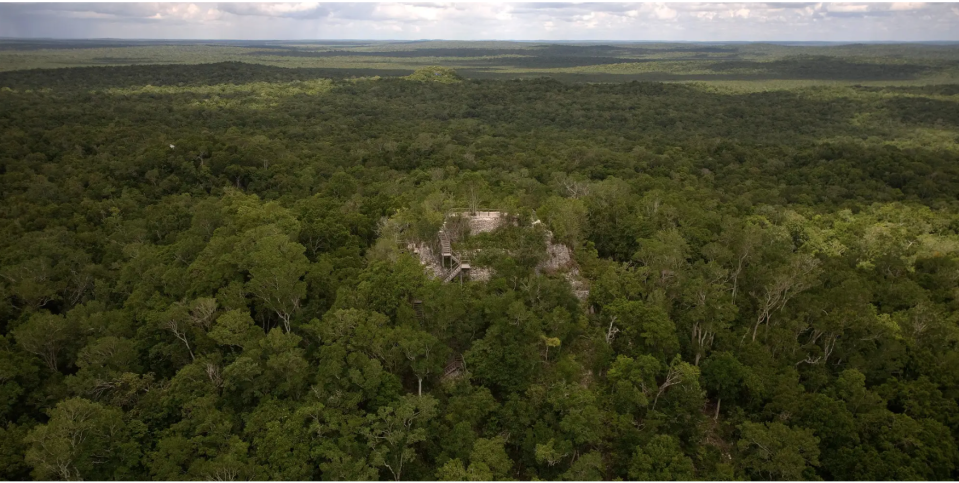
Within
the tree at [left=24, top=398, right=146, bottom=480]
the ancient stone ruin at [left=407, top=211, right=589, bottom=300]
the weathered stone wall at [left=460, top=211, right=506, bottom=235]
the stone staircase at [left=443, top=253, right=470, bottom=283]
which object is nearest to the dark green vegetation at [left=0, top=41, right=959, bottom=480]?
the tree at [left=24, top=398, right=146, bottom=480]

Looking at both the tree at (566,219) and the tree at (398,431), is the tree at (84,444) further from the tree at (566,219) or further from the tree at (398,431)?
the tree at (566,219)

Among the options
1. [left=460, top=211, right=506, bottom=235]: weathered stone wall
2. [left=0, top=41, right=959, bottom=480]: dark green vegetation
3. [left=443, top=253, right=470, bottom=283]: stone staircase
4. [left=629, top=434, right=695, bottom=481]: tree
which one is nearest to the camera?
[left=629, top=434, right=695, bottom=481]: tree

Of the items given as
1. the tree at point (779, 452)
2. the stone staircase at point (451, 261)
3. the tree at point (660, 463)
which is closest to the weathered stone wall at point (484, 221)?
the stone staircase at point (451, 261)

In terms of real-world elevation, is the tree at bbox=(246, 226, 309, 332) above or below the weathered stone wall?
below

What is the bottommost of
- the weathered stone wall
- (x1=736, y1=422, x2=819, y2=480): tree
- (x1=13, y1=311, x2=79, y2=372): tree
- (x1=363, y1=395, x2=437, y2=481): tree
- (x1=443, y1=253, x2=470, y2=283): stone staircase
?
(x1=736, y1=422, x2=819, y2=480): tree

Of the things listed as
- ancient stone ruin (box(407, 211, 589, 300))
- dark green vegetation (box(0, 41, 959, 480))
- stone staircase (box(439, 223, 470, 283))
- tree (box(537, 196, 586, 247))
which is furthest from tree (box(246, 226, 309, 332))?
tree (box(537, 196, 586, 247))

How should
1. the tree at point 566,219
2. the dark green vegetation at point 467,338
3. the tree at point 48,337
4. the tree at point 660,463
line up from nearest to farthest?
the tree at point 660,463, the dark green vegetation at point 467,338, the tree at point 48,337, the tree at point 566,219

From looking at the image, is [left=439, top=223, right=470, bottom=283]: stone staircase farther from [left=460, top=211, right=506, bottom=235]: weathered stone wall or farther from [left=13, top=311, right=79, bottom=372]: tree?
[left=13, top=311, right=79, bottom=372]: tree

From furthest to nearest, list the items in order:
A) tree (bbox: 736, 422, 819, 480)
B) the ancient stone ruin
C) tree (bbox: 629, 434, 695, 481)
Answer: the ancient stone ruin
tree (bbox: 736, 422, 819, 480)
tree (bbox: 629, 434, 695, 481)

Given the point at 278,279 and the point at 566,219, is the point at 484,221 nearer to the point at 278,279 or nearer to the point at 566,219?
the point at 566,219

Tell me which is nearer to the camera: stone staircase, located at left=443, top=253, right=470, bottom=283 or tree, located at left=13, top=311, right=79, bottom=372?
tree, located at left=13, top=311, right=79, bottom=372

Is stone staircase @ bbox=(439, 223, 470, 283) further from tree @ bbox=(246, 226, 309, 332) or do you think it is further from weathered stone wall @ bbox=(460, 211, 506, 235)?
tree @ bbox=(246, 226, 309, 332)

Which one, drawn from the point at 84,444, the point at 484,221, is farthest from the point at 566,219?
the point at 84,444
